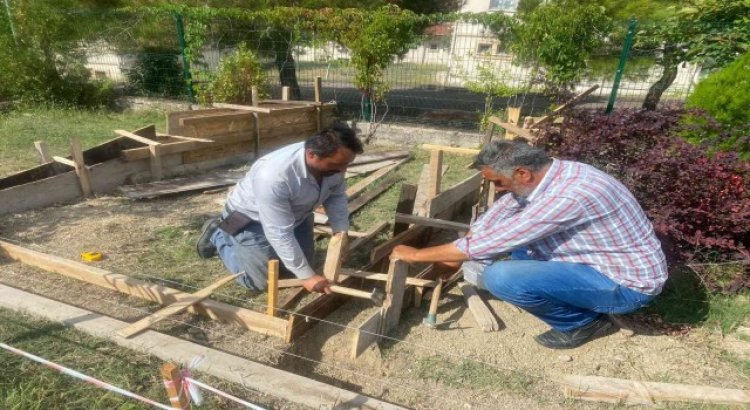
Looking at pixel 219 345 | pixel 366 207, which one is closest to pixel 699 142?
pixel 366 207

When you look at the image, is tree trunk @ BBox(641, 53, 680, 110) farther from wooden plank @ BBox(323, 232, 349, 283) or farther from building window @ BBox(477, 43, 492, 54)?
wooden plank @ BBox(323, 232, 349, 283)

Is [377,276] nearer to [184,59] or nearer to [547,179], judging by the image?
[547,179]

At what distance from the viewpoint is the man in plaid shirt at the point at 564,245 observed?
2.84m

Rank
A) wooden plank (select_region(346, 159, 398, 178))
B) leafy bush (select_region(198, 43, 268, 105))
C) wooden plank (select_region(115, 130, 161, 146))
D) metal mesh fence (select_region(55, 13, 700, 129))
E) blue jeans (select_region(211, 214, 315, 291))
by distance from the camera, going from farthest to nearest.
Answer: leafy bush (select_region(198, 43, 268, 105))
metal mesh fence (select_region(55, 13, 700, 129))
wooden plank (select_region(346, 159, 398, 178))
wooden plank (select_region(115, 130, 161, 146))
blue jeans (select_region(211, 214, 315, 291))

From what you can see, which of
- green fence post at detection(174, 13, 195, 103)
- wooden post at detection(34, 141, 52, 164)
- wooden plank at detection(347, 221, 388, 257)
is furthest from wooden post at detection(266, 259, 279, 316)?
green fence post at detection(174, 13, 195, 103)

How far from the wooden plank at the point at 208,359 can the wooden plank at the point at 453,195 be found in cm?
227

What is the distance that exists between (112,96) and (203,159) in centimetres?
595

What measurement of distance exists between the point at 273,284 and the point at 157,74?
400 inches

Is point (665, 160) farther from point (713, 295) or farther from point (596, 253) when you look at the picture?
point (596, 253)

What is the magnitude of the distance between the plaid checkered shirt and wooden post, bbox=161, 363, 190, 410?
1.80 metres

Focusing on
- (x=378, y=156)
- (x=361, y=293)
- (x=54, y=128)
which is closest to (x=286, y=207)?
(x=361, y=293)

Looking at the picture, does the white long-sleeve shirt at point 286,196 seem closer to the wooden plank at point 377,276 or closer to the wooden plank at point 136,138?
the wooden plank at point 377,276

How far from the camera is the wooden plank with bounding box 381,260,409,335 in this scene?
3258 mm

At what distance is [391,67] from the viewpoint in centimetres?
977
